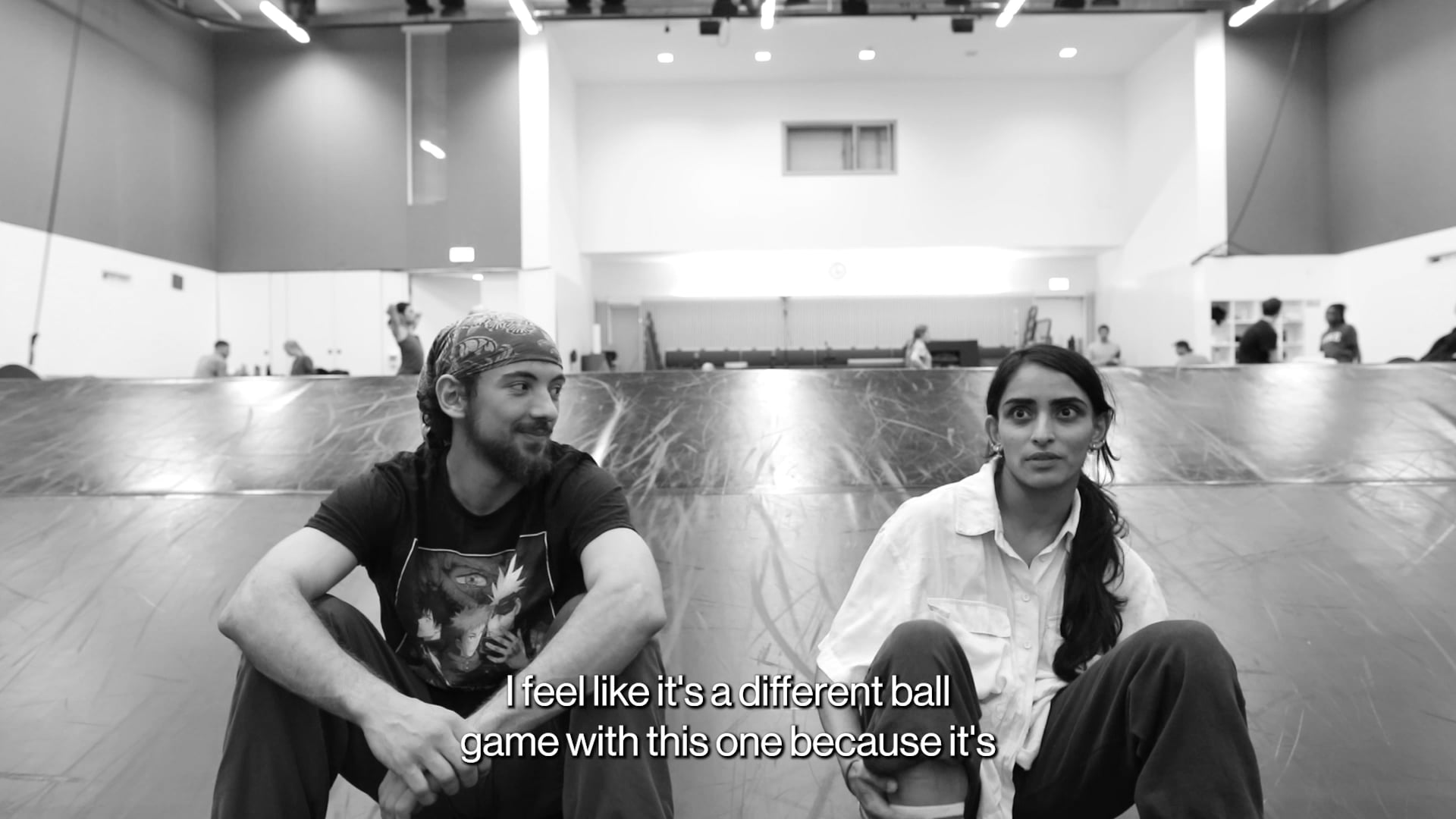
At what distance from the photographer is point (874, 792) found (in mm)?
1177

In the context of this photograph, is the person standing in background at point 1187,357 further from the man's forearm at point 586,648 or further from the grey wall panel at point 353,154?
the man's forearm at point 586,648

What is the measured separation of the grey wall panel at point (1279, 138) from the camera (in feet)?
38.7

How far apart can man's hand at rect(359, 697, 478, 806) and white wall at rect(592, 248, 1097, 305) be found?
13.1 m

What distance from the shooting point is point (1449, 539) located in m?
2.26

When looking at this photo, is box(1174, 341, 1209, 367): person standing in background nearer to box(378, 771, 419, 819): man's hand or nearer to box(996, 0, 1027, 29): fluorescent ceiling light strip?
box(996, 0, 1027, 29): fluorescent ceiling light strip

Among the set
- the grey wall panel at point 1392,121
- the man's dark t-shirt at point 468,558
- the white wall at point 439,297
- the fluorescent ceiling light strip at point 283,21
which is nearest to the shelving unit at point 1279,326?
the grey wall panel at point 1392,121

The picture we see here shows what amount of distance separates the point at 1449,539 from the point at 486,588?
91.2 inches

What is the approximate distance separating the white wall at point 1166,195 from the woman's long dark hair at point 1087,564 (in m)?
11.6

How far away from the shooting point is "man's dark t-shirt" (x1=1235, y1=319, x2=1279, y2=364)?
A: 334 inches

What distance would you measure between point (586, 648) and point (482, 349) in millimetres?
544

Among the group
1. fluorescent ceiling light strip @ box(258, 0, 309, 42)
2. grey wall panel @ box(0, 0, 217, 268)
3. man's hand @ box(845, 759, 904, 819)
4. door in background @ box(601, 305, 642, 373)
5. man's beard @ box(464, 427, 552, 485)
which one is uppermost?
fluorescent ceiling light strip @ box(258, 0, 309, 42)

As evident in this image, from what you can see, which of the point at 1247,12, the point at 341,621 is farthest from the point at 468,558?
the point at 1247,12

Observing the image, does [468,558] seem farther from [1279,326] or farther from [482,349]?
[1279,326]

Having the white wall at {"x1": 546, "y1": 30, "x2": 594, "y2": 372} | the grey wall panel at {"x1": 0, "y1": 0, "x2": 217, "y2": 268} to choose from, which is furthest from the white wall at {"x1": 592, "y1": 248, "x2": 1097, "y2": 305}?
the grey wall panel at {"x1": 0, "y1": 0, "x2": 217, "y2": 268}
